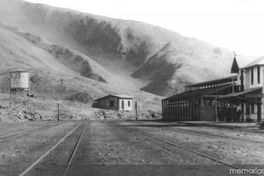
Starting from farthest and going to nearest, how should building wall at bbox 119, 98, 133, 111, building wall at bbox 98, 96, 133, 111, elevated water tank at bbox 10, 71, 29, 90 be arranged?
elevated water tank at bbox 10, 71, 29, 90
building wall at bbox 119, 98, 133, 111
building wall at bbox 98, 96, 133, 111

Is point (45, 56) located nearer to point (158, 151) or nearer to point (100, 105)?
point (100, 105)

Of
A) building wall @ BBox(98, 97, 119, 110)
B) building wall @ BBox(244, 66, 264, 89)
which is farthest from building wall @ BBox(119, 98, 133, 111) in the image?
building wall @ BBox(244, 66, 264, 89)

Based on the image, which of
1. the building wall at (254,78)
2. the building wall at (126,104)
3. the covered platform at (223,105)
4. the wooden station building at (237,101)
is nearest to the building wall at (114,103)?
the building wall at (126,104)

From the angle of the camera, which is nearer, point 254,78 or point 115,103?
point 254,78

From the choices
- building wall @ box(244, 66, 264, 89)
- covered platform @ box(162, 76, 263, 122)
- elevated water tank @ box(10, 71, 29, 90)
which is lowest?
covered platform @ box(162, 76, 263, 122)

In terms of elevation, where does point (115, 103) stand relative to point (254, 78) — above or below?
below

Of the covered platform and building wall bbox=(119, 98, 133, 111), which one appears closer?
the covered platform

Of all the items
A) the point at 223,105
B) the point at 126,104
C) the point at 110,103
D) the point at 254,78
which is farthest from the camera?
the point at 126,104

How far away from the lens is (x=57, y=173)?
35.3 ft

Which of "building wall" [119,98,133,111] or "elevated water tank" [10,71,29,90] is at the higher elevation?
"elevated water tank" [10,71,29,90]

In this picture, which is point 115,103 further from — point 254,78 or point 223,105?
point 254,78

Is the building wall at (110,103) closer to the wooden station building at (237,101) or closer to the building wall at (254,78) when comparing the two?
the wooden station building at (237,101)

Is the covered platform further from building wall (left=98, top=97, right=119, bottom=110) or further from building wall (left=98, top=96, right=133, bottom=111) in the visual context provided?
building wall (left=98, top=97, right=119, bottom=110)

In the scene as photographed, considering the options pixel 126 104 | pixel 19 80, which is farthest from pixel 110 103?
pixel 19 80
